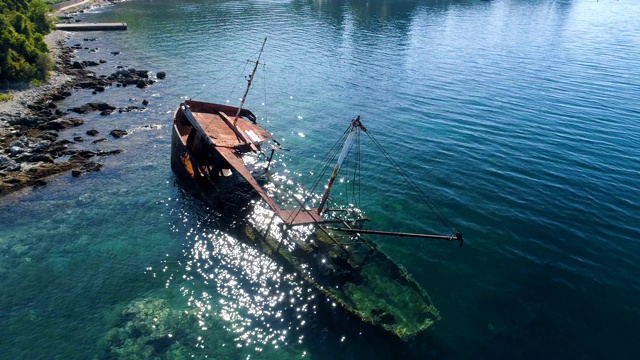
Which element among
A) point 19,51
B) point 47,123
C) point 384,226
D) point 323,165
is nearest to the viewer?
point 384,226

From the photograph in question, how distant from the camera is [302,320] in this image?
896 inches

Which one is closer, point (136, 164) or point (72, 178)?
point (72, 178)

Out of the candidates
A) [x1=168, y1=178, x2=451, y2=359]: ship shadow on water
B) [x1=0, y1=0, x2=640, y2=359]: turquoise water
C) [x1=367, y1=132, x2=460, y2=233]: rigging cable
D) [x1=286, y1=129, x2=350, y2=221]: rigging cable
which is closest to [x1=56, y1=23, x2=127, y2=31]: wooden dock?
[x1=0, y1=0, x2=640, y2=359]: turquoise water

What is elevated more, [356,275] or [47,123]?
[47,123]

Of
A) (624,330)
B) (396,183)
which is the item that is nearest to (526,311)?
(624,330)

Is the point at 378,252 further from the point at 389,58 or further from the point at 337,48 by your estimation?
the point at 337,48

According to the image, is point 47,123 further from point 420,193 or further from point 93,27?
point 93,27

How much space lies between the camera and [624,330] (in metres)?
21.9

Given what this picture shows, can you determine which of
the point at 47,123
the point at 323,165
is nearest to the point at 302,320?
the point at 323,165

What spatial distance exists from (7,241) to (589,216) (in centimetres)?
4634

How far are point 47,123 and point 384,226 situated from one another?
1674 inches

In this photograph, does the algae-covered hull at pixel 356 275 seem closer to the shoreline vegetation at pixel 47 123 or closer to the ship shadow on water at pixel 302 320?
the ship shadow on water at pixel 302 320

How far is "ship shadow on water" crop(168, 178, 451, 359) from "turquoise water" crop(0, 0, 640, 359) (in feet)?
0.35

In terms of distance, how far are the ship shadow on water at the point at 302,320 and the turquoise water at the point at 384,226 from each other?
0.35ft
